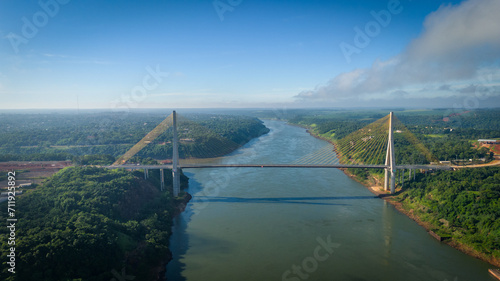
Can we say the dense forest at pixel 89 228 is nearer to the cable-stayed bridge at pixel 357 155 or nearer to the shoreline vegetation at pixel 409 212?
the cable-stayed bridge at pixel 357 155

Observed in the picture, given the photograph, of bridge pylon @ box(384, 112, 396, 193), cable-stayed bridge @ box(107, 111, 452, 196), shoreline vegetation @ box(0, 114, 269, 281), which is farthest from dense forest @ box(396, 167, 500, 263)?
shoreline vegetation @ box(0, 114, 269, 281)

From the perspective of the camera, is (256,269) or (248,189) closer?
(256,269)

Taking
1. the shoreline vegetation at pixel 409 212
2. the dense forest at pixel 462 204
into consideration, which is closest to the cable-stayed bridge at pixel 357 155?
the shoreline vegetation at pixel 409 212

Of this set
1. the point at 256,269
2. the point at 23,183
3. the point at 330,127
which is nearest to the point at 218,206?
the point at 256,269

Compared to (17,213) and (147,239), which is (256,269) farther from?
(17,213)

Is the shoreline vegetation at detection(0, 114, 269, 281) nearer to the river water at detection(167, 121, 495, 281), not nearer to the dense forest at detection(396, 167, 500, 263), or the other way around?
the river water at detection(167, 121, 495, 281)

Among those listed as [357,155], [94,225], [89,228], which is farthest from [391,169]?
[89,228]
